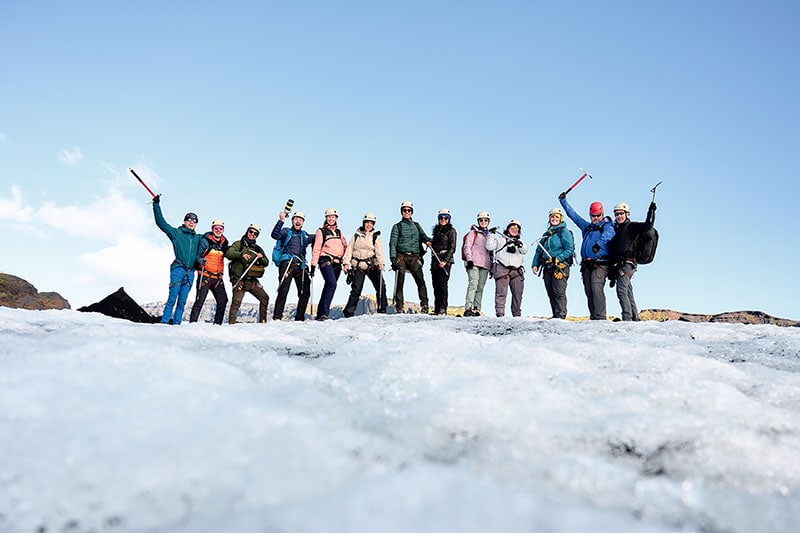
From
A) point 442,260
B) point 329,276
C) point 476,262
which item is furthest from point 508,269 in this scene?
point 329,276

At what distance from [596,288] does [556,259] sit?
130cm

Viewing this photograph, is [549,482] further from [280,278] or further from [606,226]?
[280,278]

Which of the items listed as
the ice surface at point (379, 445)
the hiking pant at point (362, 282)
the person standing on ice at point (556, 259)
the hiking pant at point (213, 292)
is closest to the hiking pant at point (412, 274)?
the hiking pant at point (362, 282)

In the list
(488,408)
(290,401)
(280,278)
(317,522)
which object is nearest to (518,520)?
(317,522)

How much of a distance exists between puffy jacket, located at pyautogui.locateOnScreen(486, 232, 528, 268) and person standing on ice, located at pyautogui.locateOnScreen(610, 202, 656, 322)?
2.19 metres

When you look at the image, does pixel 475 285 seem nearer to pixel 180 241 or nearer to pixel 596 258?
pixel 596 258

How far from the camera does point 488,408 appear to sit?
2211 mm

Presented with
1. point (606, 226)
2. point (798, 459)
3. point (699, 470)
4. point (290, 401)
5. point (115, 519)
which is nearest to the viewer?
point (115, 519)

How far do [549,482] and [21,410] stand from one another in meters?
2.00

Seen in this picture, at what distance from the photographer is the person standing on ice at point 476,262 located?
12.4 meters

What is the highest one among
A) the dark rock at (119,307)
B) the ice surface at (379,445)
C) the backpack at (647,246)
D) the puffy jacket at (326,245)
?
the puffy jacket at (326,245)

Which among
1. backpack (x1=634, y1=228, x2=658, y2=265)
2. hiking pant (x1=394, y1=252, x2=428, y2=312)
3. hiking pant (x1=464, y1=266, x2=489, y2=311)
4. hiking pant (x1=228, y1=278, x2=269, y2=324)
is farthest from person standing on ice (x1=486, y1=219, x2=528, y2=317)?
hiking pant (x1=228, y1=278, x2=269, y2=324)

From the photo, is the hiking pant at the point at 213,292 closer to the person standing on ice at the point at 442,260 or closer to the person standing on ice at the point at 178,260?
the person standing on ice at the point at 178,260

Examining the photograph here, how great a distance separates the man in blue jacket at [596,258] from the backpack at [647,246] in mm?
559
